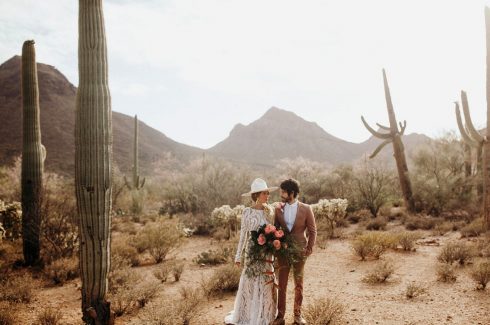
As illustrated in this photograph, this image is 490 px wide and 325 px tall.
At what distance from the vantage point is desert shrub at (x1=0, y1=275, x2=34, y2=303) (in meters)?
6.41

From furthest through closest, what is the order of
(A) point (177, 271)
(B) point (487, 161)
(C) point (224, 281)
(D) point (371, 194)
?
(D) point (371, 194)
(B) point (487, 161)
(A) point (177, 271)
(C) point (224, 281)

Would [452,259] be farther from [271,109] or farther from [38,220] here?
[271,109]

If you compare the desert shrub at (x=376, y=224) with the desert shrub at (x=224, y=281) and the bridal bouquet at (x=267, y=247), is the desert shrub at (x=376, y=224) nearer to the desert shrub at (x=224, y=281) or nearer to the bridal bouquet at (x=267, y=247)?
the desert shrub at (x=224, y=281)

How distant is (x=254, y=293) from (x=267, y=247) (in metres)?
0.71

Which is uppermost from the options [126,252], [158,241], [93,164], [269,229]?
[93,164]

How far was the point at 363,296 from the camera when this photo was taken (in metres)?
6.73

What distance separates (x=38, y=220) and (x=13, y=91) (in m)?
45.6

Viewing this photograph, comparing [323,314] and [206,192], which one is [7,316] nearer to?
[323,314]

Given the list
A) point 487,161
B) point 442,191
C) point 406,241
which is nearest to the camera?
point 406,241

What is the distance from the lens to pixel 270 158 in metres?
71.6

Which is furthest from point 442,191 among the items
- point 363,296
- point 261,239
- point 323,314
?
point 261,239

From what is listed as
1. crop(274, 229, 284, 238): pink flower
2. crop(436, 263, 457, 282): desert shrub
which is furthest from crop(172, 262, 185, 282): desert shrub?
crop(436, 263, 457, 282): desert shrub

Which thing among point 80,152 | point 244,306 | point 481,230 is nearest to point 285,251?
point 244,306

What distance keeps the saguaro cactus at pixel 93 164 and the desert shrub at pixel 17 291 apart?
214 cm
